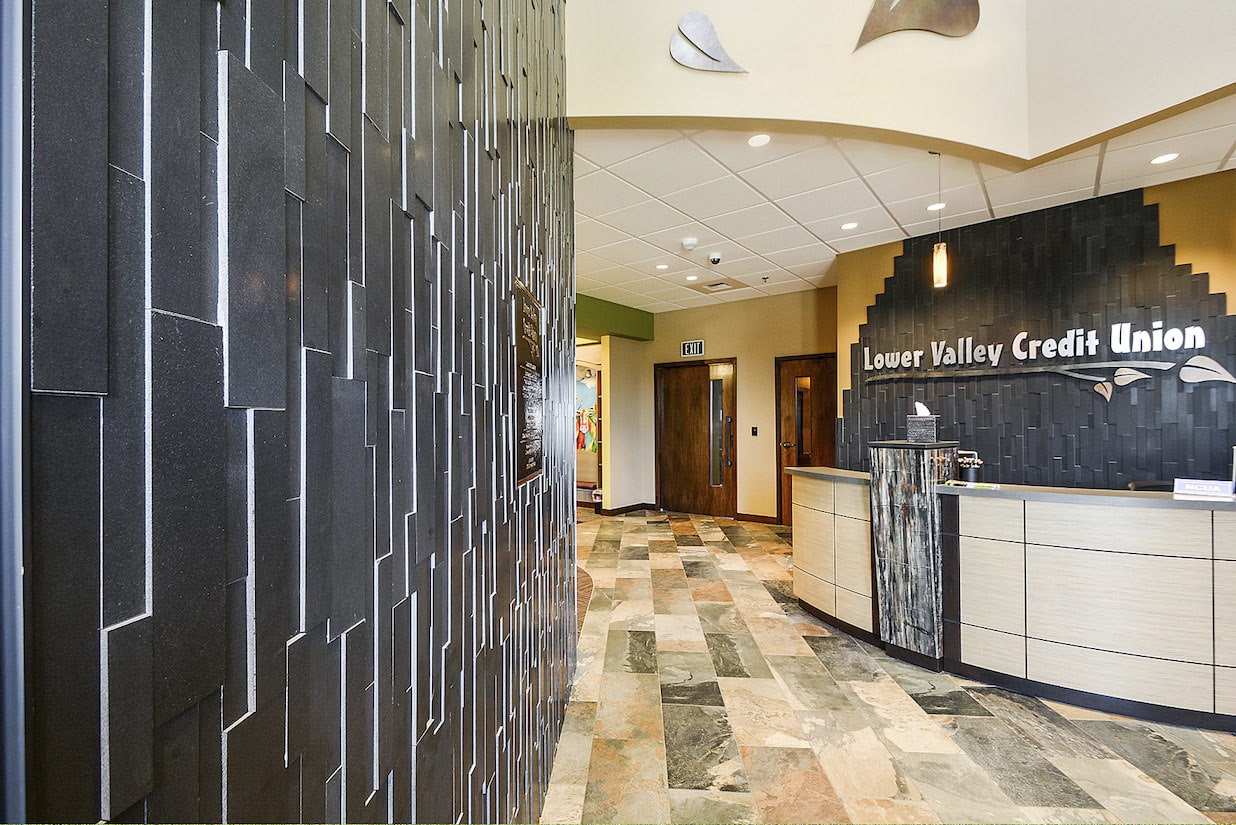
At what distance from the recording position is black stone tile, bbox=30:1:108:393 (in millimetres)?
302

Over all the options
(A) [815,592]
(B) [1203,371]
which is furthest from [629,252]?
(B) [1203,371]

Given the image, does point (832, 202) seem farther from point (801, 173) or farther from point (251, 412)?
point (251, 412)

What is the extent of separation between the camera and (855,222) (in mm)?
4234

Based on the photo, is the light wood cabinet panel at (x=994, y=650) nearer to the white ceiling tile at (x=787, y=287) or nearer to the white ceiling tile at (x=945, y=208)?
the white ceiling tile at (x=945, y=208)

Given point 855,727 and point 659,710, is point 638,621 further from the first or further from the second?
point 855,727

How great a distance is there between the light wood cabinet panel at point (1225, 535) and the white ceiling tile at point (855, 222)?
2.73 meters

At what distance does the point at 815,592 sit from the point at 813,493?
2.28ft

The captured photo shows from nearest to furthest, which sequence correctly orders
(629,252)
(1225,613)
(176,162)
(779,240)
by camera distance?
(176,162) → (1225,613) → (779,240) → (629,252)

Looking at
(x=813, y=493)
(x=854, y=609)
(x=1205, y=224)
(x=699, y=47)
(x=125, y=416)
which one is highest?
(x=699, y=47)

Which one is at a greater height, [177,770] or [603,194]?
[603,194]

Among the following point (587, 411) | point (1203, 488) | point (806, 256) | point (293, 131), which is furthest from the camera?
point (587, 411)

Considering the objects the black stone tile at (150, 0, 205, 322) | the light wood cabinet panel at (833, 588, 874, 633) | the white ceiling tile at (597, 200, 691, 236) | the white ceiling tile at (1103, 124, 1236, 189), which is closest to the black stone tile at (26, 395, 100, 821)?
the black stone tile at (150, 0, 205, 322)

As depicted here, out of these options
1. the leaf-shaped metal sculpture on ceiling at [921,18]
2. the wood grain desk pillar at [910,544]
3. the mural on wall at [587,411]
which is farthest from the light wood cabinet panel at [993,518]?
the mural on wall at [587,411]

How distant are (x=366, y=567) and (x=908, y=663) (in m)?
3.28
